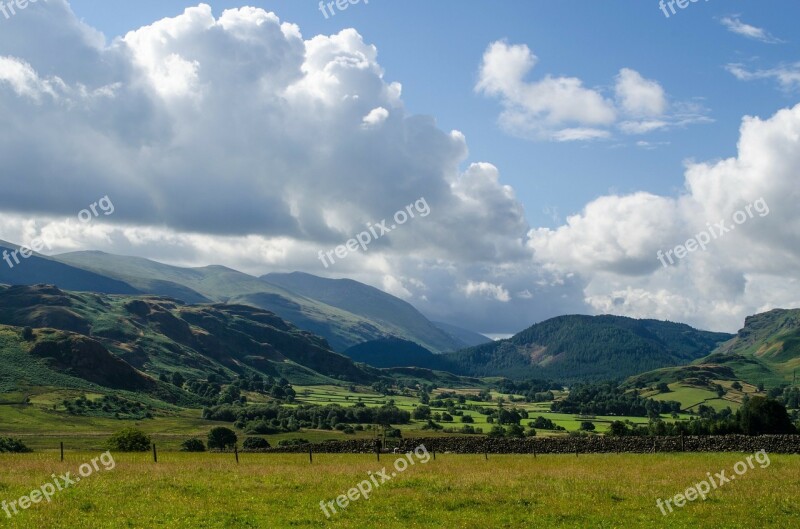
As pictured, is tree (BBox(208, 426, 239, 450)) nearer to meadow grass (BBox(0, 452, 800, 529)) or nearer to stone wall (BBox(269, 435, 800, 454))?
stone wall (BBox(269, 435, 800, 454))

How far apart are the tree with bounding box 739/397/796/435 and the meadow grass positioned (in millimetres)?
48798

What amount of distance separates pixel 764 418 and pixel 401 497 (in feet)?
259

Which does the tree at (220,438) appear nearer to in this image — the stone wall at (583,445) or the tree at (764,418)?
the stone wall at (583,445)

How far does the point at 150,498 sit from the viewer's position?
123 ft

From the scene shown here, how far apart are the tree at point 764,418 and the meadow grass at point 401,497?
4880 cm

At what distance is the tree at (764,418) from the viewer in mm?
96125

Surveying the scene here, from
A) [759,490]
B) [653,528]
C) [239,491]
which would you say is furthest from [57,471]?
[759,490]

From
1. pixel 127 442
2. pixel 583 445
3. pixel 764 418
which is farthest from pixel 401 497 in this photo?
pixel 764 418

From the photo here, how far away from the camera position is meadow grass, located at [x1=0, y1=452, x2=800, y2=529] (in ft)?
110

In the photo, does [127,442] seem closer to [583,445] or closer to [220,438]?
[583,445]

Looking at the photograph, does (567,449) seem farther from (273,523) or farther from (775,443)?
(273,523)

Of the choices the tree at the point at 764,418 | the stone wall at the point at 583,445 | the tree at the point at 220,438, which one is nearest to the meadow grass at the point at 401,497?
the stone wall at the point at 583,445

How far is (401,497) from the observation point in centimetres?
3928

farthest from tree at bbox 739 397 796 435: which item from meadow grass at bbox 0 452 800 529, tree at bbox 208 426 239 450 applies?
tree at bbox 208 426 239 450
